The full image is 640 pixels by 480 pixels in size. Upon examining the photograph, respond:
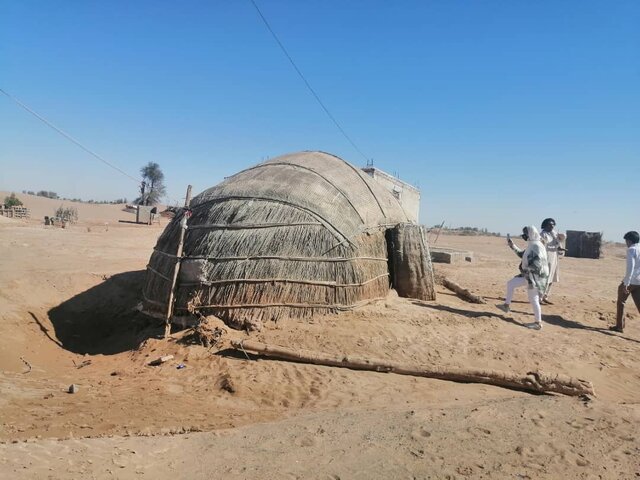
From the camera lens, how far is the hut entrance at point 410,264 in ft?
28.6

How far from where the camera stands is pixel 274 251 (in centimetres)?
666

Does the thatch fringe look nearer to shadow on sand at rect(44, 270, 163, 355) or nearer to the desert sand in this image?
the desert sand

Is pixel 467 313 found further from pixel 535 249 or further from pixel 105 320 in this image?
pixel 105 320

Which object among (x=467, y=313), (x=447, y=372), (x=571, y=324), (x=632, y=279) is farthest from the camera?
(x=467, y=313)

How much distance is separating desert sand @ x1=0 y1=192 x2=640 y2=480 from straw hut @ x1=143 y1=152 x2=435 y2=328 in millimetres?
377

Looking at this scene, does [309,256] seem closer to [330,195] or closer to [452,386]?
[330,195]

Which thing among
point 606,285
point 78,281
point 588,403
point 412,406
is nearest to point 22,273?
point 78,281

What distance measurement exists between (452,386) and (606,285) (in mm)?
11123

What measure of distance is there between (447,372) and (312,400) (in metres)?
1.71

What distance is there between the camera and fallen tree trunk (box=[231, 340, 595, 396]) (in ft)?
15.1

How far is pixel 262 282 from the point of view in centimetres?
648

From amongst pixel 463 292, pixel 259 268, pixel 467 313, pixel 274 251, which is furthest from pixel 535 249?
pixel 259 268

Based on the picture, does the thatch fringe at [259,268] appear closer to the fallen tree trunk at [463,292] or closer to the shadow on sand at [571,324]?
the fallen tree trunk at [463,292]

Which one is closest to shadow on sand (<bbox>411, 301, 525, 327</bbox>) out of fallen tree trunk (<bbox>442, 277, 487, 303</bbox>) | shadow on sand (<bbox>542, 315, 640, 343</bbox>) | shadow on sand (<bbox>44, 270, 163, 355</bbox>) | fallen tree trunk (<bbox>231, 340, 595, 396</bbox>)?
shadow on sand (<bbox>542, 315, 640, 343</bbox>)
